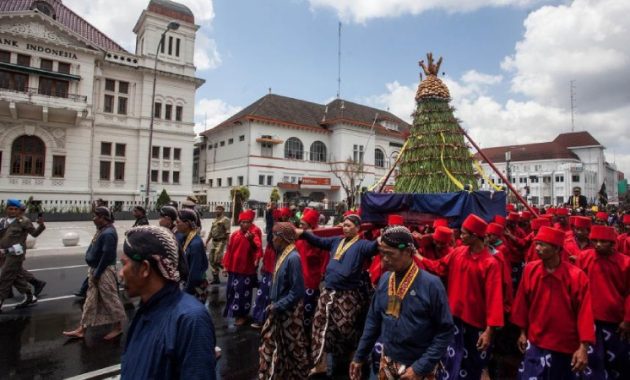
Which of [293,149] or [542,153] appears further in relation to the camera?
[542,153]

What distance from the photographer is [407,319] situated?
2.76m

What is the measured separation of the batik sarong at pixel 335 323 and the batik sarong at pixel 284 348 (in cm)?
37

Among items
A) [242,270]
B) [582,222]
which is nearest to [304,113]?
[242,270]

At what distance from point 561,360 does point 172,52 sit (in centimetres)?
3618

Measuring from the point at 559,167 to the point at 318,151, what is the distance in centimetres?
5562

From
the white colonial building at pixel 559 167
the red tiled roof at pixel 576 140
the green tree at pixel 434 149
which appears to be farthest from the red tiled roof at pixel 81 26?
the red tiled roof at pixel 576 140

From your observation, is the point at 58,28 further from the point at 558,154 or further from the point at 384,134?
the point at 558,154

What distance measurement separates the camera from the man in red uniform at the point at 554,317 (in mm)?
3156

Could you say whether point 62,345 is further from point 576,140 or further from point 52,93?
point 576,140

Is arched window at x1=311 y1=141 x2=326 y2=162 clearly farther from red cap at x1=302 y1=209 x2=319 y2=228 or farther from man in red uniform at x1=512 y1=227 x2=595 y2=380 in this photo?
man in red uniform at x1=512 y1=227 x2=595 y2=380

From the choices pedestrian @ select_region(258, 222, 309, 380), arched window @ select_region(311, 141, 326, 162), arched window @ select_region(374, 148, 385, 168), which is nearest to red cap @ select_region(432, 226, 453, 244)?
pedestrian @ select_region(258, 222, 309, 380)

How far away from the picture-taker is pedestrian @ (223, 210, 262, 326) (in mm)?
6551

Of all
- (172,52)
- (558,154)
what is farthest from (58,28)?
(558,154)

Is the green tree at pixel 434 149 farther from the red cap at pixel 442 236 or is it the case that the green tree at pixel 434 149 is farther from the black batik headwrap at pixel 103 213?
the black batik headwrap at pixel 103 213
